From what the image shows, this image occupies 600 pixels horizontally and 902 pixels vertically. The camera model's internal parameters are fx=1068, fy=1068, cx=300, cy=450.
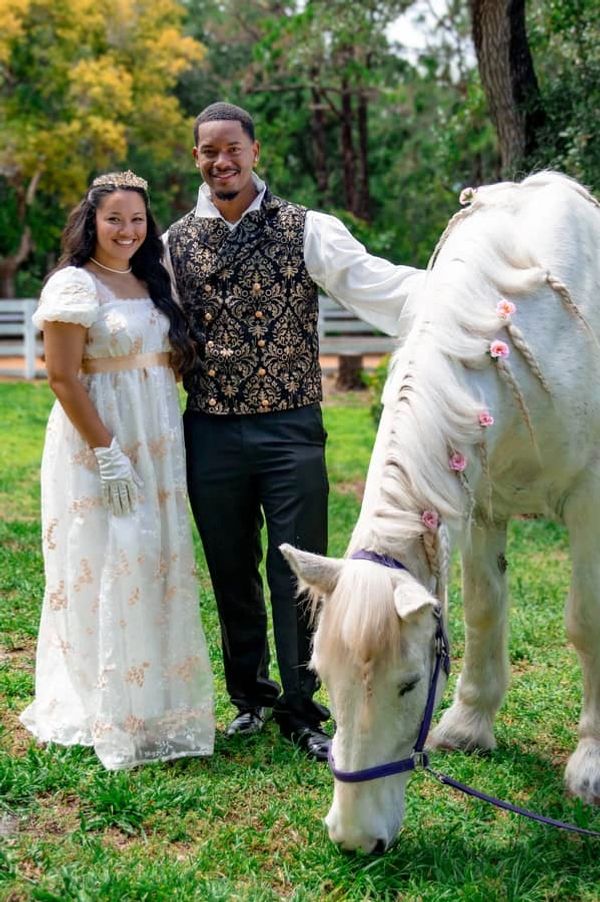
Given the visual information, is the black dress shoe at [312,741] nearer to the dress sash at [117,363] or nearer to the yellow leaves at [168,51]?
the dress sash at [117,363]

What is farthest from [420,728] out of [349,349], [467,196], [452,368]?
[349,349]

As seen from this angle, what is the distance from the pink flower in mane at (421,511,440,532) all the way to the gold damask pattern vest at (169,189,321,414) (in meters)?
1.06

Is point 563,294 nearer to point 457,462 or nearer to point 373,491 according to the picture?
point 457,462

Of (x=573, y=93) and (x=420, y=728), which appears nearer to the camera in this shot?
(x=420, y=728)

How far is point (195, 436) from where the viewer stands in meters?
3.75

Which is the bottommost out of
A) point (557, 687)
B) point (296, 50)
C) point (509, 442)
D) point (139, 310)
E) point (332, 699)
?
point (557, 687)

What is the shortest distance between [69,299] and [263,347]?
0.66 m

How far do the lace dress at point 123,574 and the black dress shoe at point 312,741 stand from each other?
306 mm

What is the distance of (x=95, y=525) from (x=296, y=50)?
10.5m

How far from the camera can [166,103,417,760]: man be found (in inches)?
142

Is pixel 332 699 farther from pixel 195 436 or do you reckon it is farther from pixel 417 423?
pixel 195 436

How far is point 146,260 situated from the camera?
12.2 ft

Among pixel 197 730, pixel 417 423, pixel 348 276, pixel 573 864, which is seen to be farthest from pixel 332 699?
pixel 348 276

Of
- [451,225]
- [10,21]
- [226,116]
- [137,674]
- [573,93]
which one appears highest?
[10,21]
